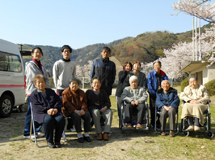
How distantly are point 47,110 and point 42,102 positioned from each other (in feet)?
0.63

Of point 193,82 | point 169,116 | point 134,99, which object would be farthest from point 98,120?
point 193,82

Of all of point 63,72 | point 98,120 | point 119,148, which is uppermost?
point 63,72

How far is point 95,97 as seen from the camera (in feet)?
15.3

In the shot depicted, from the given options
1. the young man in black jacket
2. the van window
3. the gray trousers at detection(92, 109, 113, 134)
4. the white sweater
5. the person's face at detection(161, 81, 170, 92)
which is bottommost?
the gray trousers at detection(92, 109, 113, 134)

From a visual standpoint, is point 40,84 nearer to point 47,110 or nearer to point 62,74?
point 47,110

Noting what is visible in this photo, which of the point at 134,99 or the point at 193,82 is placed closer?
the point at 193,82

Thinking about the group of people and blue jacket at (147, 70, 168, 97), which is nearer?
the group of people

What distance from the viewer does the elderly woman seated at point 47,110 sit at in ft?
12.5

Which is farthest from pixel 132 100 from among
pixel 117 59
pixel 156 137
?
pixel 117 59

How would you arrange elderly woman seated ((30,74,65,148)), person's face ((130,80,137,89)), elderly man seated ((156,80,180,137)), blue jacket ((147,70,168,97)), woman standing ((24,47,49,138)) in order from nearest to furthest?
elderly woman seated ((30,74,65,148)), woman standing ((24,47,49,138)), elderly man seated ((156,80,180,137)), person's face ((130,80,137,89)), blue jacket ((147,70,168,97))

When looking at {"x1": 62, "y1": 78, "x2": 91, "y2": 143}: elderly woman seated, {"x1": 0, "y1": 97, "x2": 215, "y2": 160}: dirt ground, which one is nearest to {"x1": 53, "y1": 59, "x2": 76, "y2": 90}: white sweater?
{"x1": 62, "y1": 78, "x2": 91, "y2": 143}: elderly woman seated

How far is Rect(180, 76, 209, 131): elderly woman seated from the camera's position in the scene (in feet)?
14.6

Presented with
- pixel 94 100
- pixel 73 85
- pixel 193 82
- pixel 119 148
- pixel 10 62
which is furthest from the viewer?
pixel 10 62

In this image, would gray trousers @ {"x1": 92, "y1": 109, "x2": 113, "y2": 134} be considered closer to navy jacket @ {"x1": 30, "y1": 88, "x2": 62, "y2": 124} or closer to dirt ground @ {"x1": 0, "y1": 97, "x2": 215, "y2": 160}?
dirt ground @ {"x1": 0, "y1": 97, "x2": 215, "y2": 160}
